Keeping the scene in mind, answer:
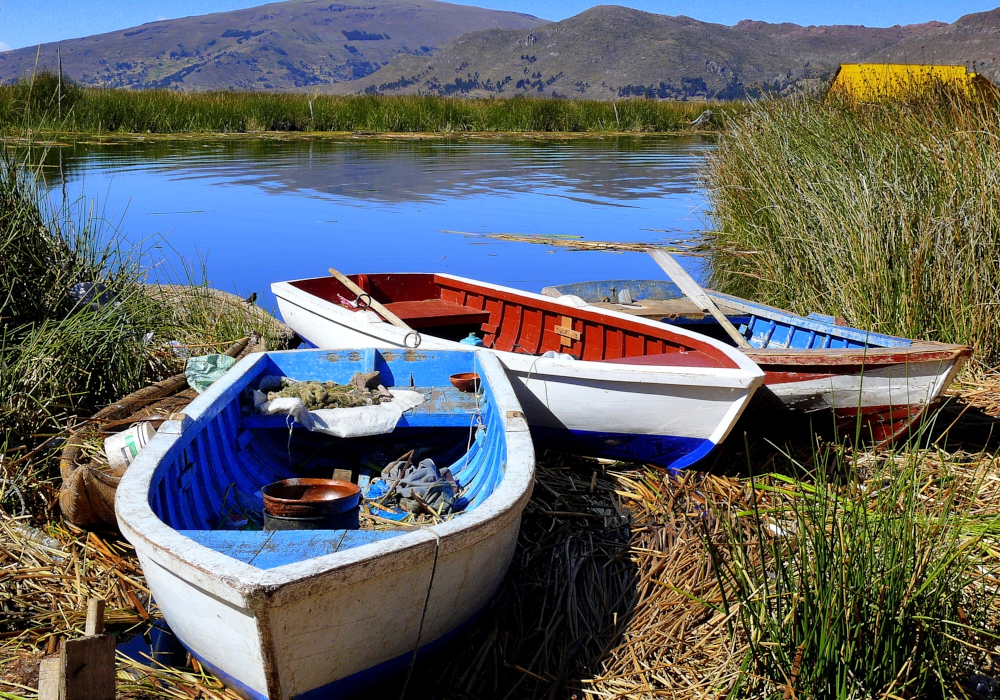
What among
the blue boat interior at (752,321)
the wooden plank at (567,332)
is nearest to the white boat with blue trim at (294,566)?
the wooden plank at (567,332)

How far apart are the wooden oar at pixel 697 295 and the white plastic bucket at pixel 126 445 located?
132 inches

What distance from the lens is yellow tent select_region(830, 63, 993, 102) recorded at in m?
7.90

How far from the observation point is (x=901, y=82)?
8422 millimetres

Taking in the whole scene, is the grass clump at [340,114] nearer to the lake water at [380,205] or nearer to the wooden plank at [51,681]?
the lake water at [380,205]

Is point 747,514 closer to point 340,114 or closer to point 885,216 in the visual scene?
point 885,216

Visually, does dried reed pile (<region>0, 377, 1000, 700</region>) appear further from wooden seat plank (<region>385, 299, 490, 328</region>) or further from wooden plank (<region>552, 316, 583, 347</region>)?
wooden seat plank (<region>385, 299, 490, 328</region>)

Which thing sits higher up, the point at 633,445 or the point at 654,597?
the point at 633,445

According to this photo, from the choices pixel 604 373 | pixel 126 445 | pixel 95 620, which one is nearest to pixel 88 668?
pixel 95 620

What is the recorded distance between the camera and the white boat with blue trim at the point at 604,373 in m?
4.43

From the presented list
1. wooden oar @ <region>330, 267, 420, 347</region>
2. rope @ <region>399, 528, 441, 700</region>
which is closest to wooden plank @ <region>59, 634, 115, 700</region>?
rope @ <region>399, 528, 441, 700</region>

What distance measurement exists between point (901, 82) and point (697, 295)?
164 inches

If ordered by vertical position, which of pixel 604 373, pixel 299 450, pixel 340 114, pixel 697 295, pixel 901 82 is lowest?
pixel 299 450

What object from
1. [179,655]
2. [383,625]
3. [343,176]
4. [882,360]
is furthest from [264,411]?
[343,176]

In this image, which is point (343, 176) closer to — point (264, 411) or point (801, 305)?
point (801, 305)
